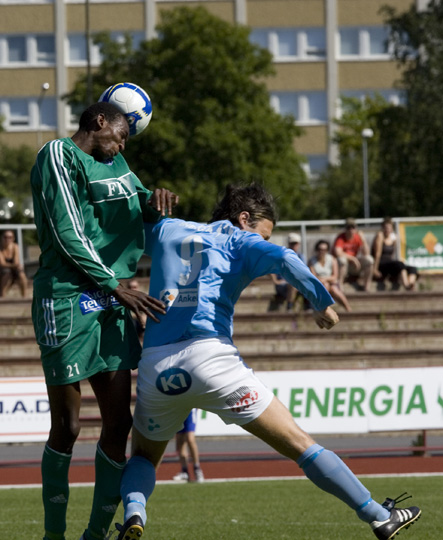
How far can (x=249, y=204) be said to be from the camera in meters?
5.84

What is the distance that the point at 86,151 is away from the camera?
5688 millimetres

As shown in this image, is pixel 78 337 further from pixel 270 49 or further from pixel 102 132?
pixel 270 49

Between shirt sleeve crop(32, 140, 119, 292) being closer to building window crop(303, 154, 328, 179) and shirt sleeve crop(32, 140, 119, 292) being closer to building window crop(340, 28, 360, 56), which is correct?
building window crop(303, 154, 328, 179)

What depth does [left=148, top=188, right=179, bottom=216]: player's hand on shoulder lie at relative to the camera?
18.9 ft

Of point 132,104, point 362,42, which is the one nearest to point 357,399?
point 132,104

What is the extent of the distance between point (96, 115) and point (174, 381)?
1487 millimetres

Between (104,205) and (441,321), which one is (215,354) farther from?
(441,321)

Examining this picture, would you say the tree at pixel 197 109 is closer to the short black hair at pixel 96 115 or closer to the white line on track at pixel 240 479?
the white line on track at pixel 240 479

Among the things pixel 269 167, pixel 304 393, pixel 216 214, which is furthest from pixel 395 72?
pixel 216 214

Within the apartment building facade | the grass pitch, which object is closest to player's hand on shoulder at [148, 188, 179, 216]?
the grass pitch

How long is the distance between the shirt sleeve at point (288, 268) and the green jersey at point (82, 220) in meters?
0.73

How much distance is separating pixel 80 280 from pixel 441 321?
56.2ft

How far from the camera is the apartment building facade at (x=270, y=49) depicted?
54156 millimetres

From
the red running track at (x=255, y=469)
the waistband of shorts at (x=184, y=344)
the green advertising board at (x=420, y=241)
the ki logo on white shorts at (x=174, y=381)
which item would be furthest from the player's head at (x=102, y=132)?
the green advertising board at (x=420, y=241)
